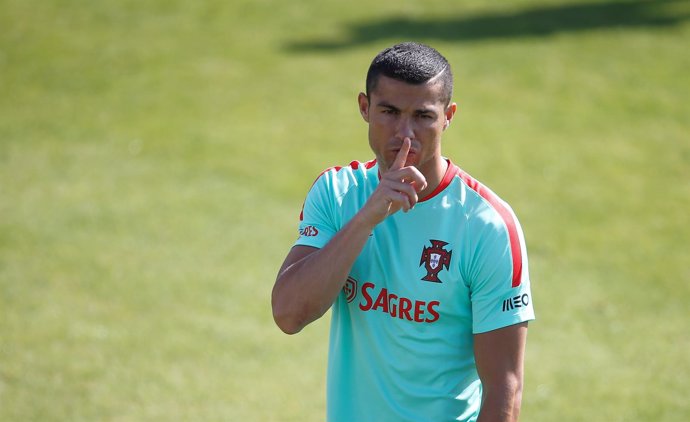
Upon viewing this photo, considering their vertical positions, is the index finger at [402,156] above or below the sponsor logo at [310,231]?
above

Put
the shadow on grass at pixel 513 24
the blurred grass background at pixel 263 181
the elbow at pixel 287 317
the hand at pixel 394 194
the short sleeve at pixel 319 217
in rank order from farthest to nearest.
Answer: the shadow on grass at pixel 513 24 < the blurred grass background at pixel 263 181 < the short sleeve at pixel 319 217 < the elbow at pixel 287 317 < the hand at pixel 394 194

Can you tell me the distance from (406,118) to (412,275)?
0.59 metres

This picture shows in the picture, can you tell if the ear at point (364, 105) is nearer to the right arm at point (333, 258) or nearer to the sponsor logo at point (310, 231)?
the right arm at point (333, 258)

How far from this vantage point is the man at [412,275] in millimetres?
3201

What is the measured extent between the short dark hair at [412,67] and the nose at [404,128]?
14cm

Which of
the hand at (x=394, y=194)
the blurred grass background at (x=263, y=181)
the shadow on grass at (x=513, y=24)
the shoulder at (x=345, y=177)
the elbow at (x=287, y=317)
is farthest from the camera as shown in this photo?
the shadow on grass at (x=513, y=24)

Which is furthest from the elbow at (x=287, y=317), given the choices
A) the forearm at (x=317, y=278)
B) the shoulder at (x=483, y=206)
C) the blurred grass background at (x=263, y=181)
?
the blurred grass background at (x=263, y=181)

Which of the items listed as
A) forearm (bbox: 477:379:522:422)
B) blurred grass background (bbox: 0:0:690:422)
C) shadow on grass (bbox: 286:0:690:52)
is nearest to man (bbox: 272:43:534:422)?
forearm (bbox: 477:379:522:422)

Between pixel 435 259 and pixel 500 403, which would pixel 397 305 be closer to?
pixel 435 259

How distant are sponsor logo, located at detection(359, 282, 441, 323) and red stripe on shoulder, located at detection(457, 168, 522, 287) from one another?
0.31m

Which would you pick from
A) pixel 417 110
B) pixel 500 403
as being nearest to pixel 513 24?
pixel 417 110

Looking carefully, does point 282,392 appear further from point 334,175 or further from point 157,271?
point 334,175

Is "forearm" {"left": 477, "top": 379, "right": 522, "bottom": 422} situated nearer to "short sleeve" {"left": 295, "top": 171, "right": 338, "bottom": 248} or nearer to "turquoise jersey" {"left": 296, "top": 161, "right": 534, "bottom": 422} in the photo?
"turquoise jersey" {"left": 296, "top": 161, "right": 534, "bottom": 422}

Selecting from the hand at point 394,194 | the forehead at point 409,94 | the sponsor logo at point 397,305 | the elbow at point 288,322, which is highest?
the forehead at point 409,94
